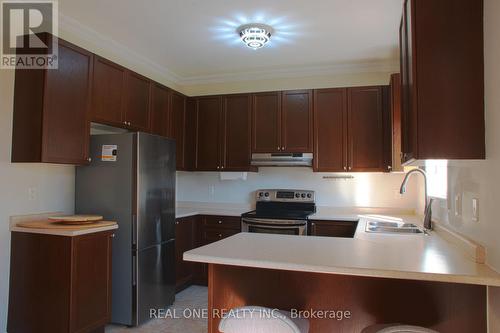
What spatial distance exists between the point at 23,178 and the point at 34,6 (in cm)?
137

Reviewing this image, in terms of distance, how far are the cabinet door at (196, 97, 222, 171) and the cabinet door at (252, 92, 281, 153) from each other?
0.47m

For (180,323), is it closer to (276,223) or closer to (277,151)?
(276,223)

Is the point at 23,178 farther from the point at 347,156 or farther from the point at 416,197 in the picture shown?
the point at 416,197

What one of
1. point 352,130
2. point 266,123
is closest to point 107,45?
point 266,123

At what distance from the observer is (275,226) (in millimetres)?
3707

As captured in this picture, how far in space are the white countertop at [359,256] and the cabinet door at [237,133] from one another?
2025 mm

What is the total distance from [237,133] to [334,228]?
160 centimetres

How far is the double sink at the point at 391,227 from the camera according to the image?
2600mm

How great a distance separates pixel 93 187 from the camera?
306 centimetres

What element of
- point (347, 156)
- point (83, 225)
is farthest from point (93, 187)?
point (347, 156)

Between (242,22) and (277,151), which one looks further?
(277,151)

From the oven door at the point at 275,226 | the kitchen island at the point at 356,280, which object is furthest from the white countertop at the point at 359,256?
the oven door at the point at 275,226

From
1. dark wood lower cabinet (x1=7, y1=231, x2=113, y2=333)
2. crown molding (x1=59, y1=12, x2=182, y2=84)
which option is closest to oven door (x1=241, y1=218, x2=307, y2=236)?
dark wood lower cabinet (x1=7, y1=231, x2=113, y2=333)

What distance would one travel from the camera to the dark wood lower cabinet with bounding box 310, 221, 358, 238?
11.6ft
